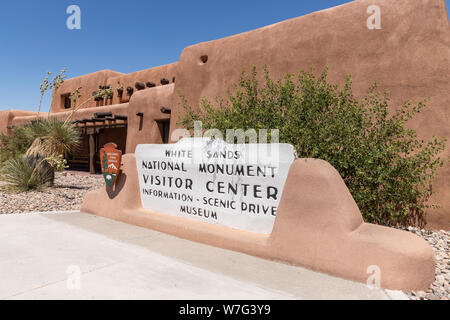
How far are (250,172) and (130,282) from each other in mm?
2188

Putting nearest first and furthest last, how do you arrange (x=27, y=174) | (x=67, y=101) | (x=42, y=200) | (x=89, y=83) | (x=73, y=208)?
(x=73, y=208) → (x=42, y=200) → (x=27, y=174) → (x=89, y=83) → (x=67, y=101)

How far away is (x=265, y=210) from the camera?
14.4ft

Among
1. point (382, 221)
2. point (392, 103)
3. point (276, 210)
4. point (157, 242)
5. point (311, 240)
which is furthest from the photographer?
point (392, 103)

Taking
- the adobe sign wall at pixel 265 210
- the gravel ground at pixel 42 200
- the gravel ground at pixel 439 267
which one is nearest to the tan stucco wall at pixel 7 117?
the gravel ground at pixel 42 200

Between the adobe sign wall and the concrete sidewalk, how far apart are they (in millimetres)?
202

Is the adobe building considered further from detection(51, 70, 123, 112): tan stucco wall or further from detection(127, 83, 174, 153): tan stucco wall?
detection(51, 70, 123, 112): tan stucco wall

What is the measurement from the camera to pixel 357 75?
7.16 metres

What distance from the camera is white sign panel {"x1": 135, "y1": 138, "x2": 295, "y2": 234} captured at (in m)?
4.34

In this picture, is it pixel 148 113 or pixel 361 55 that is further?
pixel 148 113

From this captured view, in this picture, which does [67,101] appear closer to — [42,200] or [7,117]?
[7,117]

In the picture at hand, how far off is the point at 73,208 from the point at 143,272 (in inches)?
210

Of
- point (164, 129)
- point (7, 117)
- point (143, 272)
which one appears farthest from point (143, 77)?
point (143, 272)
